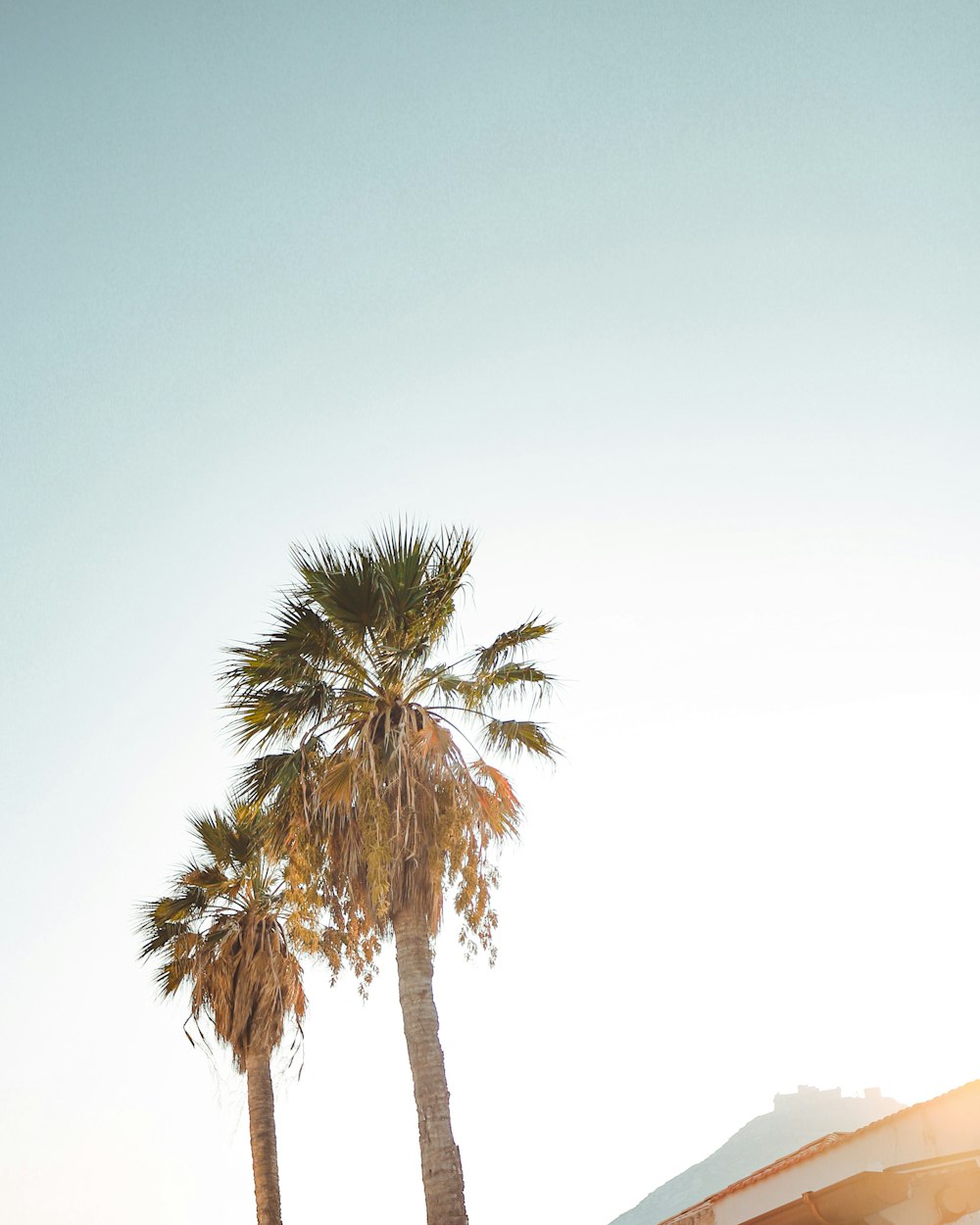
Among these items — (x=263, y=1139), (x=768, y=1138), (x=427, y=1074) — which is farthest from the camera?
(x=768, y=1138)

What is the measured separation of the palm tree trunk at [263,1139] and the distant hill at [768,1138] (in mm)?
137909

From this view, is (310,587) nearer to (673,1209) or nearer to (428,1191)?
(428,1191)

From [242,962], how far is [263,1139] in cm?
316

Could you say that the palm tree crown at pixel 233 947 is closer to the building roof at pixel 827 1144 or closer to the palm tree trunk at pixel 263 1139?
the palm tree trunk at pixel 263 1139

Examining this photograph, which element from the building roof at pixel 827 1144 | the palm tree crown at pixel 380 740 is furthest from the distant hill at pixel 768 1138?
the palm tree crown at pixel 380 740

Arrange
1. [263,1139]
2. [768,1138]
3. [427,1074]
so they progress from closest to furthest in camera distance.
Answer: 1. [427,1074]
2. [263,1139]
3. [768,1138]

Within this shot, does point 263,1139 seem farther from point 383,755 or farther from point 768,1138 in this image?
point 768,1138

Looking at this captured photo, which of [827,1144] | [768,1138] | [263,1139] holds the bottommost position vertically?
[827,1144]

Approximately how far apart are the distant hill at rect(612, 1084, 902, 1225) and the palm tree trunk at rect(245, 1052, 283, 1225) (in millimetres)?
137909

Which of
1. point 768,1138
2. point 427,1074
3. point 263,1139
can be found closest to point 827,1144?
point 427,1074

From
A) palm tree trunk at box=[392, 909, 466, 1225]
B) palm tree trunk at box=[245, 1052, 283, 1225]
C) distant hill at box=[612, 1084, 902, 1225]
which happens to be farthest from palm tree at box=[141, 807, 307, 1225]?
distant hill at box=[612, 1084, 902, 1225]

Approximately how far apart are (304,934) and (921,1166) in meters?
8.42

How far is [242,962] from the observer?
21.3 metres

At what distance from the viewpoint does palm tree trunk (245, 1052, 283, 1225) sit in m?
20.2
